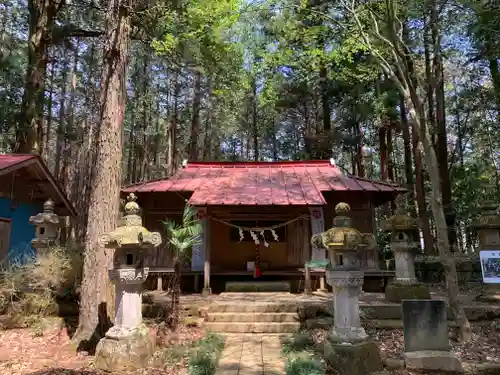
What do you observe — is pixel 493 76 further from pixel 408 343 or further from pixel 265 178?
pixel 408 343

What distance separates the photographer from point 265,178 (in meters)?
11.8

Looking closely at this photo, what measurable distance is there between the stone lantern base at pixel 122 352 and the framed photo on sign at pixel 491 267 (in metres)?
6.08

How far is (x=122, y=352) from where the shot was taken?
5.05 metres

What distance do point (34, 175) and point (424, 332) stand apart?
11.0 meters

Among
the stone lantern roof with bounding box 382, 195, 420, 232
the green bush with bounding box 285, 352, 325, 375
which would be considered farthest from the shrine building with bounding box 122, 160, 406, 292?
the green bush with bounding box 285, 352, 325, 375

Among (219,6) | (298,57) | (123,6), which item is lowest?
(123,6)

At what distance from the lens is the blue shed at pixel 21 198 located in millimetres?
9883

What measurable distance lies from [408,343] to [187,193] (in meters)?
7.30

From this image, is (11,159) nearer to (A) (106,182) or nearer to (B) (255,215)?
(A) (106,182)

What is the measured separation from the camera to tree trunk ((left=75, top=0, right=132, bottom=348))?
6.12 m

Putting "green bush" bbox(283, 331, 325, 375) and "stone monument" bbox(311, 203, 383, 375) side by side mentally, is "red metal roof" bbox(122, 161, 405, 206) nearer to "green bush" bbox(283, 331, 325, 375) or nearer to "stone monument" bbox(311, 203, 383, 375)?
"green bush" bbox(283, 331, 325, 375)

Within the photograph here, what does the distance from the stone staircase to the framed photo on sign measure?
364 cm

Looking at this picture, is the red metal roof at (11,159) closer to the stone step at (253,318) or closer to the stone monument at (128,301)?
the stone monument at (128,301)

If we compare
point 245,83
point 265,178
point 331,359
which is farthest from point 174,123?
point 331,359
